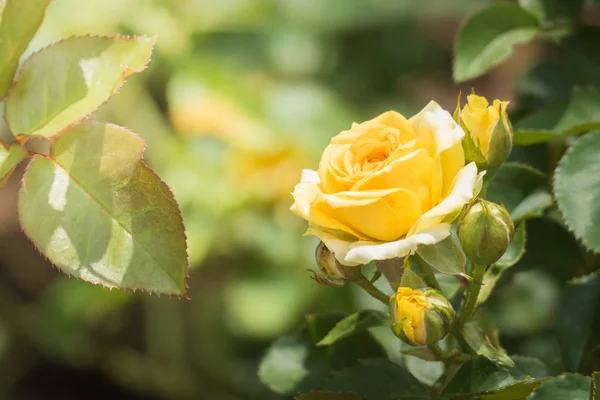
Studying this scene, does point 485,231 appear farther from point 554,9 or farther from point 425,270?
point 554,9

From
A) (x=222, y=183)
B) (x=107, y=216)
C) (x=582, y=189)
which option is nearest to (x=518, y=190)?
(x=582, y=189)

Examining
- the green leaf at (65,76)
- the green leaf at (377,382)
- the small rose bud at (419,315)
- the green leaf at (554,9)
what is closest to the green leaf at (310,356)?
the green leaf at (377,382)

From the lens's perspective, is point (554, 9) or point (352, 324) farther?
point (554, 9)

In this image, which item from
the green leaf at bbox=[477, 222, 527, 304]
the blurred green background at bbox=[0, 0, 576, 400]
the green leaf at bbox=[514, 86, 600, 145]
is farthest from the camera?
the blurred green background at bbox=[0, 0, 576, 400]

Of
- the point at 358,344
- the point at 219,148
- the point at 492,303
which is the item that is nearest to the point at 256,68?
the point at 219,148

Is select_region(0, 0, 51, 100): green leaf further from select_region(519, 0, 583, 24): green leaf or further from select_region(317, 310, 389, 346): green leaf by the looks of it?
select_region(519, 0, 583, 24): green leaf

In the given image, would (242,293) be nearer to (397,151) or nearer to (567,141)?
(567,141)

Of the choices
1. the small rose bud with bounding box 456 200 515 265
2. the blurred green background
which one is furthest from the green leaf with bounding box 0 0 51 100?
the blurred green background
